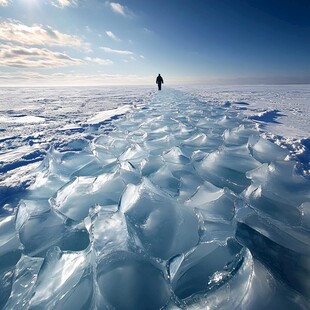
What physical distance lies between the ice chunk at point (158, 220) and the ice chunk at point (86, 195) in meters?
0.35

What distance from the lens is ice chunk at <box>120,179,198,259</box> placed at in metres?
1.81

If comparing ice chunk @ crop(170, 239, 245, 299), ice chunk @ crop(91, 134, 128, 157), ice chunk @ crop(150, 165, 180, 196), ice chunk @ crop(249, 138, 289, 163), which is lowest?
ice chunk @ crop(91, 134, 128, 157)

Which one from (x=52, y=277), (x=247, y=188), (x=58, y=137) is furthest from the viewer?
(x=58, y=137)

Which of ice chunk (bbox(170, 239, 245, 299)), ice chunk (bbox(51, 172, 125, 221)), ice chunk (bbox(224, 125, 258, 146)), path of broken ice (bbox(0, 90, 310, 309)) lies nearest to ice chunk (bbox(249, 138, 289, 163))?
ice chunk (bbox(224, 125, 258, 146))

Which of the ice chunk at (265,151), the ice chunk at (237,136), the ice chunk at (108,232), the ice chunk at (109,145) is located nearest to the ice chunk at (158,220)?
the ice chunk at (108,232)

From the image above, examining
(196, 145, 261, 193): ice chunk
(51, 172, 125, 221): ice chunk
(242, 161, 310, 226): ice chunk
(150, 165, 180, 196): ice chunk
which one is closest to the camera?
(242, 161, 310, 226): ice chunk

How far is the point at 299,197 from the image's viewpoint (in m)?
2.47

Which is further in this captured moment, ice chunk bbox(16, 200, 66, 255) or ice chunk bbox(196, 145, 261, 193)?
ice chunk bbox(196, 145, 261, 193)

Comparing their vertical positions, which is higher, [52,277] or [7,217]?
[52,277]

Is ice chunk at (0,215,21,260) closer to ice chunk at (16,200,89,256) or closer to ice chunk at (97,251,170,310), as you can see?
ice chunk at (16,200,89,256)

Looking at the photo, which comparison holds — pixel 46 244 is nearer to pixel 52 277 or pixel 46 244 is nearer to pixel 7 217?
pixel 52 277

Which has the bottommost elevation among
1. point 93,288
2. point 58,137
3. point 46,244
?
point 58,137

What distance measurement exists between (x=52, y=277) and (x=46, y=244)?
461 millimetres

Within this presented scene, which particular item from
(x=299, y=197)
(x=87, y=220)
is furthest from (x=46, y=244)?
(x=299, y=197)
